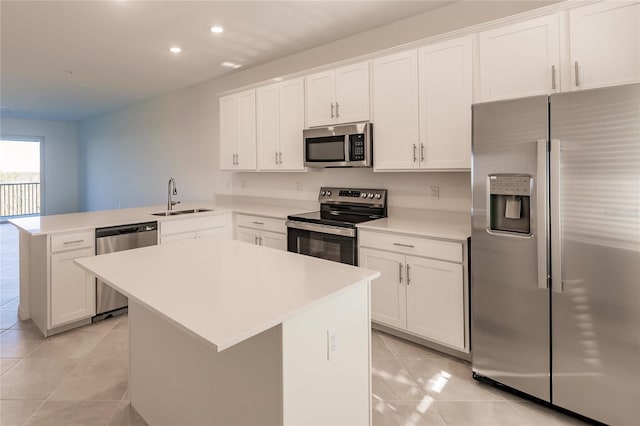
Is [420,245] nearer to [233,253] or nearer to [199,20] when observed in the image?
[233,253]

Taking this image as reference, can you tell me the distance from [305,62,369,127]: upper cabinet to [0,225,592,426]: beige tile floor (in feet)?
6.47

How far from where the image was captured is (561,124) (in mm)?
1894

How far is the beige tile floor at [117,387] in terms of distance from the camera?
199 centimetres

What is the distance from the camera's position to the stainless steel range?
3.07m

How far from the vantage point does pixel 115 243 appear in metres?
3.31

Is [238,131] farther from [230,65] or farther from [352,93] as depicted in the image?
[352,93]

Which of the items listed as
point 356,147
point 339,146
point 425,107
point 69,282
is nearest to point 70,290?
point 69,282

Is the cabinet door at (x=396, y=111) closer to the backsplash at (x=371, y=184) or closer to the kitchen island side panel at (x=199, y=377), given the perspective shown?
the backsplash at (x=371, y=184)

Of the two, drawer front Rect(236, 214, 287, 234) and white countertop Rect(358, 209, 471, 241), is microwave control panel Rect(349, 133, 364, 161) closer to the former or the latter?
white countertop Rect(358, 209, 471, 241)

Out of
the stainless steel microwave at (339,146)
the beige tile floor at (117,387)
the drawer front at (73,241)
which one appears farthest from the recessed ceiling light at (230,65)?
the beige tile floor at (117,387)

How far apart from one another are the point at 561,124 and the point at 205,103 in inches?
186

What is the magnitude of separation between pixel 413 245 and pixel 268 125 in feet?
7.37

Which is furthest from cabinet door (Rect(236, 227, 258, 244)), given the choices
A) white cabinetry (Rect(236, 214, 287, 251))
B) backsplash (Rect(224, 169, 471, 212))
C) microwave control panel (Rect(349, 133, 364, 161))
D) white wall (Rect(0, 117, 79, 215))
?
white wall (Rect(0, 117, 79, 215))

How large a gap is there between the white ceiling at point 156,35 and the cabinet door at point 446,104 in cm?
63
